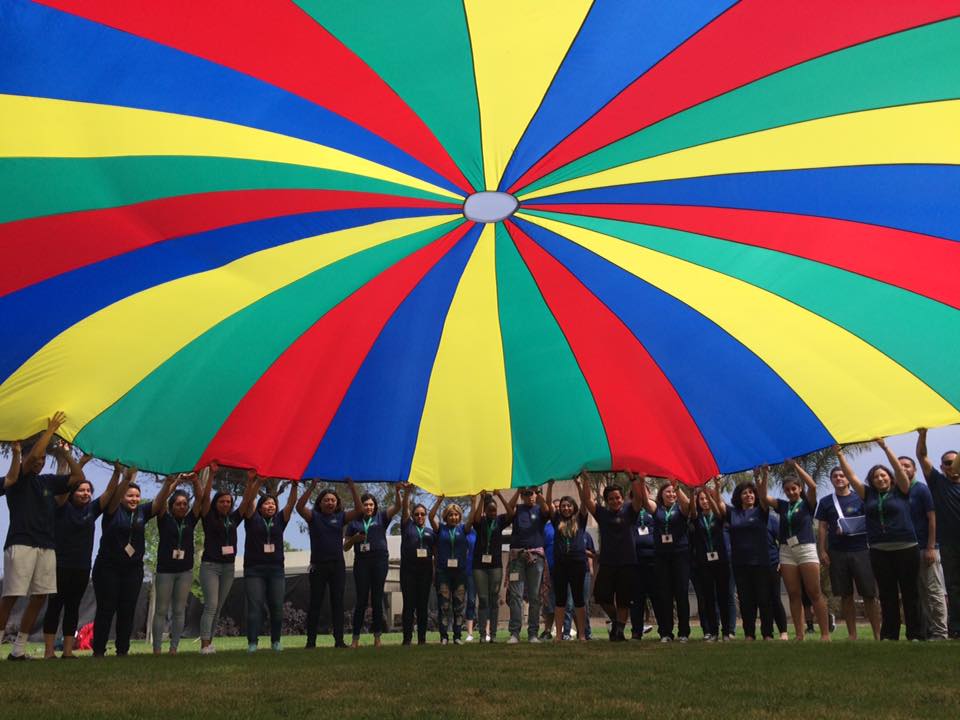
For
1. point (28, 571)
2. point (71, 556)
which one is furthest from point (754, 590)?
point (28, 571)

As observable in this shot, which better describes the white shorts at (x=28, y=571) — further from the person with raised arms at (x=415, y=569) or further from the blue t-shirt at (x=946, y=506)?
the blue t-shirt at (x=946, y=506)

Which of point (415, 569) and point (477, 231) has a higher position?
point (477, 231)

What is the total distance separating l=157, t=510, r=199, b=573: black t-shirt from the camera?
24.7ft

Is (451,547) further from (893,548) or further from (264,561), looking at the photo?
(893,548)

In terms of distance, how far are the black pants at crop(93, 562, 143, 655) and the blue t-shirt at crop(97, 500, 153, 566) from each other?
0.17 ft

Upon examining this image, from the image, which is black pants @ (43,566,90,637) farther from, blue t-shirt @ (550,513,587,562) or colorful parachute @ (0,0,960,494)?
blue t-shirt @ (550,513,587,562)

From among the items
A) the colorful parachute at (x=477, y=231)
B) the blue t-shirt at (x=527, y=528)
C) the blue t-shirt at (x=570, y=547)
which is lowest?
the blue t-shirt at (x=570, y=547)

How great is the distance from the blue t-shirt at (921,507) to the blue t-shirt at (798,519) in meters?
0.81

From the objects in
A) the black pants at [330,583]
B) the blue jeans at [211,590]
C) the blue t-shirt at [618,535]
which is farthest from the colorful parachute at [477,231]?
the blue jeans at [211,590]

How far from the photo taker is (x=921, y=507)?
7273mm

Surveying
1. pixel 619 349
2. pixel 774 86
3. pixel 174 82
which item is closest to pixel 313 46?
pixel 174 82

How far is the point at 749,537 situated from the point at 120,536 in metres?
5.47

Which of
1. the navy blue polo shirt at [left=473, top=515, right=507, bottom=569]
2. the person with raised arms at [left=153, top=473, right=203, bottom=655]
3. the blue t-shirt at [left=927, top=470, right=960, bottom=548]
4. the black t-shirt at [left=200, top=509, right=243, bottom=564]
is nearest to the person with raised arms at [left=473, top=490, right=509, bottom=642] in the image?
the navy blue polo shirt at [left=473, top=515, right=507, bottom=569]

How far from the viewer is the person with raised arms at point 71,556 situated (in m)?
6.90
